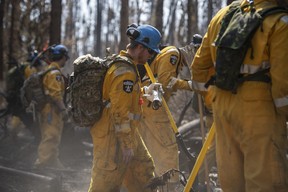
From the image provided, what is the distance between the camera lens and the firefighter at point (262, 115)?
3.60 meters

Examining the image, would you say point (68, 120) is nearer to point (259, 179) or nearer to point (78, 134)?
point (78, 134)

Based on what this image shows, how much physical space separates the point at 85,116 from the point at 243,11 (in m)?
1.94

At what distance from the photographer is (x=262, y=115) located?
3.68m

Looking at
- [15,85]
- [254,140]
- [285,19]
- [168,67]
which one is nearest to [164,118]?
[168,67]

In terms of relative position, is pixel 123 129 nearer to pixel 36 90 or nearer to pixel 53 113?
pixel 36 90

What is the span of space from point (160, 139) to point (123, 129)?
244cm

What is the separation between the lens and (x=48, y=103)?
9727mm

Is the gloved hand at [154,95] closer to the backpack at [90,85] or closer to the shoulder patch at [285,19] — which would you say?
the backpack at [90,85]

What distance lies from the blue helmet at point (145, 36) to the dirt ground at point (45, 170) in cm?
305

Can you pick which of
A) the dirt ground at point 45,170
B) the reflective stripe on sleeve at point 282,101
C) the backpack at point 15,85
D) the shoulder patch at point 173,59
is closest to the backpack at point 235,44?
the reflective stripe on sleeve at point 282,101

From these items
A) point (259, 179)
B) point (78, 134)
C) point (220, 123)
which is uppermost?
point (220, 123)

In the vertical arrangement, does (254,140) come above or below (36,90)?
above

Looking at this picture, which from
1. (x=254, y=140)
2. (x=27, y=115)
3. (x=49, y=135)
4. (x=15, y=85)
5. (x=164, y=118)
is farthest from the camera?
(x=15, y=85)

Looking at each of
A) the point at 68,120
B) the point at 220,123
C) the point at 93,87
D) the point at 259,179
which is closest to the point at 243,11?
the point at 220,123
